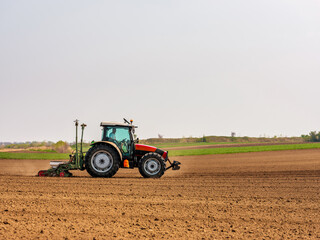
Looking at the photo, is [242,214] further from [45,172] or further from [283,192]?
[45,172]

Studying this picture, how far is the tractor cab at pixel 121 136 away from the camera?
46.2 ft

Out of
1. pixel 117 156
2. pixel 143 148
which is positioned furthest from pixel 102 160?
pixel 143 148

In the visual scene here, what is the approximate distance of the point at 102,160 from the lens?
1391cm

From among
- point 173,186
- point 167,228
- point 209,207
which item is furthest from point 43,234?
point 173,186

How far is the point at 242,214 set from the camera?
8.06 metres

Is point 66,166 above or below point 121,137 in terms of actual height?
below

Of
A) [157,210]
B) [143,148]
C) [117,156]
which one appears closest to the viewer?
[157,210]

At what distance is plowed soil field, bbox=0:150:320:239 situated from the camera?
669 cm

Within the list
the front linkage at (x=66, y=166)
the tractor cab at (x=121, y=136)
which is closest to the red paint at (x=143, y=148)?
the tractor cab at (x=121, y=136)

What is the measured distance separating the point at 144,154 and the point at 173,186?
259 cm

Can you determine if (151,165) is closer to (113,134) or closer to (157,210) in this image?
(113,134)

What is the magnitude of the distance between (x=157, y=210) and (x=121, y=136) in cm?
607

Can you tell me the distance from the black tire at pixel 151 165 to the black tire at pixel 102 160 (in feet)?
2.99

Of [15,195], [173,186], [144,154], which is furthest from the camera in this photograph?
[144,154]
